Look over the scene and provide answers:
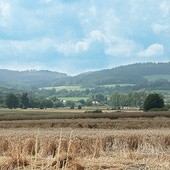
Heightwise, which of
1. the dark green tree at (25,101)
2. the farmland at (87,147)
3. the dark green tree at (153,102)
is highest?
the dark green tree at (25,101)

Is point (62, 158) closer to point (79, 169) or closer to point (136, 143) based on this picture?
point (79, 169)

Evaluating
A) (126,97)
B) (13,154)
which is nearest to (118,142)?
(13,154)

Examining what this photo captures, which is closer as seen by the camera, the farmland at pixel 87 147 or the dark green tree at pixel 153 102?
the farmland at pixel 87 147

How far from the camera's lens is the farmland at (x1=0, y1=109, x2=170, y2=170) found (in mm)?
Result: 10211

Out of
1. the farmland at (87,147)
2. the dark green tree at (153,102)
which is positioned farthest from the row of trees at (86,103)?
the farmland at (87,147)

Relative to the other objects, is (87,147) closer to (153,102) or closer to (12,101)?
(153,102)

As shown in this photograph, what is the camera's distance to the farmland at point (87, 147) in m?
10.2

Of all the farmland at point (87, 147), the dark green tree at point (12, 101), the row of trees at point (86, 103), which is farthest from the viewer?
the dark green tree at point (12, 101)

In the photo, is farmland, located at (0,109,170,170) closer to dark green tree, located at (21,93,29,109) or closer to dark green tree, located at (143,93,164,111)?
dark green tree, located at (143,93,164,111)

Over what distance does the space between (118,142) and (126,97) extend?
163386mm

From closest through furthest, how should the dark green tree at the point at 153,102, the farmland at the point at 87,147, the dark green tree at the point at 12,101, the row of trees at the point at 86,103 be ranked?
the farmland at the point at 87,147 < the dark green tree at the point at 153,102 < the row of trees at the point at 86,103 < the dark green tree at the point at 12,101

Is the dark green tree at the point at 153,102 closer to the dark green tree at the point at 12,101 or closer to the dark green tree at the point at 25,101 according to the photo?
the dark green tree at the point at 12,101

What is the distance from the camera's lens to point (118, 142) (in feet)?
92.1

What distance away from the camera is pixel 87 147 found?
1891 cm
